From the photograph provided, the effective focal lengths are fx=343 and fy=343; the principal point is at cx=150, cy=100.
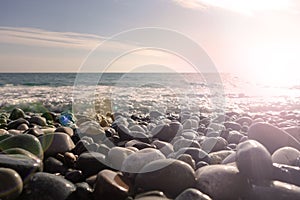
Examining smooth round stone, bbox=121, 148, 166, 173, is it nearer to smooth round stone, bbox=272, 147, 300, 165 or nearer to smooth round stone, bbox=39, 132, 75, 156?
smooth round stone, bbox=39, 132, 75, 156

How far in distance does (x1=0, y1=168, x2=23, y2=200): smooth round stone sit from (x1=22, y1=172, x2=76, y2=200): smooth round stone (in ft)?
0.20

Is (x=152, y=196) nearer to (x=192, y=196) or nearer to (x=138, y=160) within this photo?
(x=192, y=196)

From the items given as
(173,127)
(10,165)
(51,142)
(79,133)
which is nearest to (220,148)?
(173,127)

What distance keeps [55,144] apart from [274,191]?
2.32 meters

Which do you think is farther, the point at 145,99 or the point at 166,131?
the point at 145,99

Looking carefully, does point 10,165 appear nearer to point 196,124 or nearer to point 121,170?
point 121,170

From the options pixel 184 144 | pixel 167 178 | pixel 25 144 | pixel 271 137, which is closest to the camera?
pixel 167 178

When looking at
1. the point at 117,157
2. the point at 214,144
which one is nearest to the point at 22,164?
the point at 117,157

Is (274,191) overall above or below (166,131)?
above

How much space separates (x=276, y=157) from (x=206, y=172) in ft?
3.18

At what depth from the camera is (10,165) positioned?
2.62m

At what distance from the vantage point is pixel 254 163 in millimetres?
2643

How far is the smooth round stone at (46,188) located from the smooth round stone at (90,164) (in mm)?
547

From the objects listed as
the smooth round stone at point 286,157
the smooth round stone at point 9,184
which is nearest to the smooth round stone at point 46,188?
the smooth round stone at point 9,184
